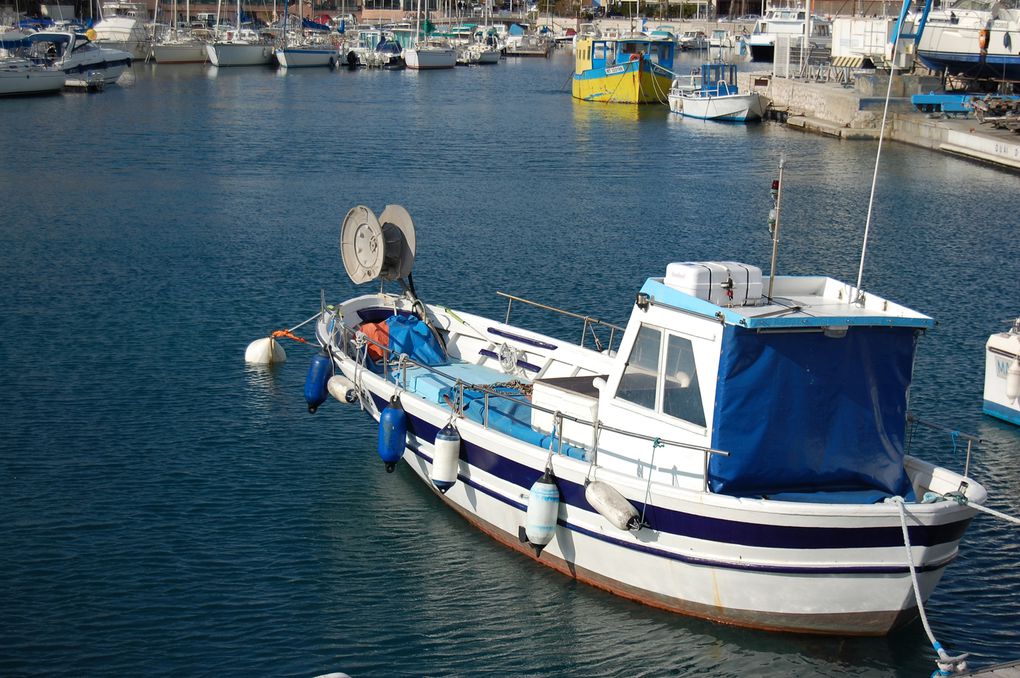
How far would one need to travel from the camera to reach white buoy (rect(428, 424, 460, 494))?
45.3 ft

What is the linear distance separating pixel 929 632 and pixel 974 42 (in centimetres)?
5689

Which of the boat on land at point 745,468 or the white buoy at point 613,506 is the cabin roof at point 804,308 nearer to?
the boat on land at point 745,468

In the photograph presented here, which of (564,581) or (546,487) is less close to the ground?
(546,487)

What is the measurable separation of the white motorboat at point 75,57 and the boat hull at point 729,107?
1474 inches

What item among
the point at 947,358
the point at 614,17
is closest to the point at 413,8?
the point at 614,17

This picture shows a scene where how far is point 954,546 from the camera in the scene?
11820 millimetres

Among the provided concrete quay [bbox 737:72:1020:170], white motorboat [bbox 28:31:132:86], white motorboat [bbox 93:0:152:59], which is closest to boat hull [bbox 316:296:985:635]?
concrete quay [bbox 737:72:1020:170]

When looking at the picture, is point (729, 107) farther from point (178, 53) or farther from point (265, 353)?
point (178, 53)

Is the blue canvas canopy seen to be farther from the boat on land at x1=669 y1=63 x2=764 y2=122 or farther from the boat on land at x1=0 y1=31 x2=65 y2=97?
the boat on land at x1=0 y1=31 x2=65 y2=97

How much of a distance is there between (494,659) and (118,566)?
4721mm

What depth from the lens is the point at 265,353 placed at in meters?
21.1

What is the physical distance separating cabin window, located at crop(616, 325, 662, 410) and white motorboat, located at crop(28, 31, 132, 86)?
6931 centimetres

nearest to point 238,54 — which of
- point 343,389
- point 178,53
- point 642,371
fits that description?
point 178,53

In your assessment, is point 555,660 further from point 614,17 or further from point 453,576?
point 614,17
